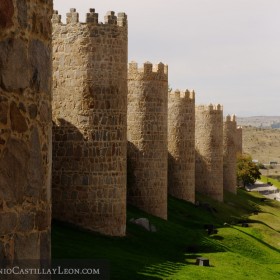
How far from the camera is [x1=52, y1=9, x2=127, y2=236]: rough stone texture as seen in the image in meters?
17.9

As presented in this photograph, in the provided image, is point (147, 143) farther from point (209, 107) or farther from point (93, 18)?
point (209, 107)

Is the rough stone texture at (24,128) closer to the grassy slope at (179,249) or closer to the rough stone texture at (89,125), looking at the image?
the grassy slope at (179,249)

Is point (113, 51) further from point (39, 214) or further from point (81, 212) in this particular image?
point (39, 214)

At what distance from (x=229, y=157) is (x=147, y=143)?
23944mm

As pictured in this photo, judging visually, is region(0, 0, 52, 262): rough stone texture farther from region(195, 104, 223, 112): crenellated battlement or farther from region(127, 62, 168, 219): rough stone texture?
region(195, 104, 223, 112): crenellated battlement

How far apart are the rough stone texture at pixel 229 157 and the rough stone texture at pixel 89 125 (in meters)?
31.6

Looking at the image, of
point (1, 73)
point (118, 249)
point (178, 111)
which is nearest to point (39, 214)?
point (1, 73)

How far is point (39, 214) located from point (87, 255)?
361 inches

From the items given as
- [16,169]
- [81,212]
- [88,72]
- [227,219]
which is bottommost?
[227,219]

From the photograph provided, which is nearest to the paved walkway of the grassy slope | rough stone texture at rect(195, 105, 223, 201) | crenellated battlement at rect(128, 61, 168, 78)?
rough stone texture at rect(195, 105, 223, 201)

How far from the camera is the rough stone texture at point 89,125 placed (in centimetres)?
1791

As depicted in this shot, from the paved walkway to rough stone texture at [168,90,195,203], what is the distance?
30.6 m

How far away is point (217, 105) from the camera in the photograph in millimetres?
43031

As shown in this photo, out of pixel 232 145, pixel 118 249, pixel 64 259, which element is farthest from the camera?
pixel 232 145
